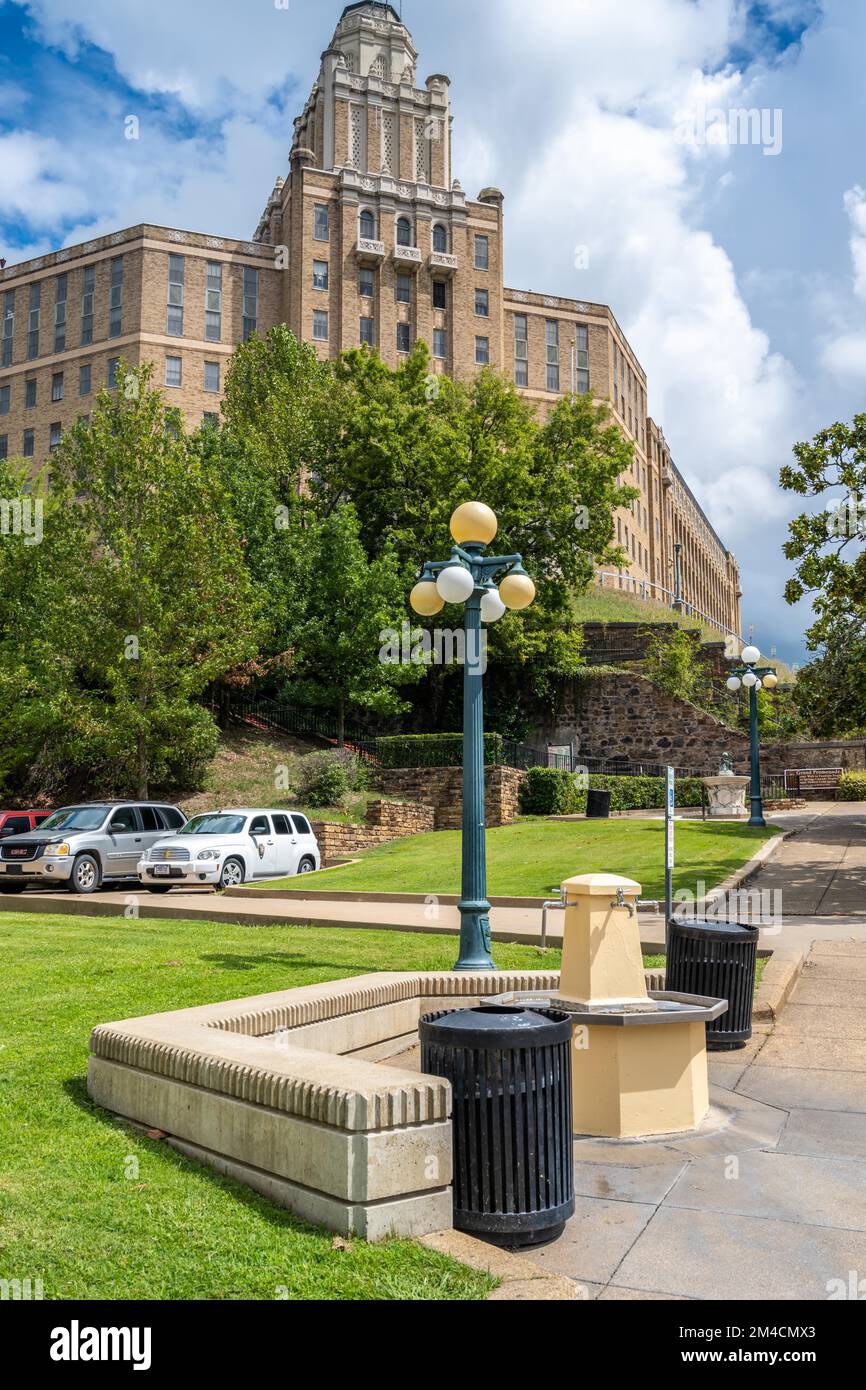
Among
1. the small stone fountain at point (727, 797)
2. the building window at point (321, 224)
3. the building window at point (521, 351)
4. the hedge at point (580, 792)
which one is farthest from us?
the building window at point (521, 351)

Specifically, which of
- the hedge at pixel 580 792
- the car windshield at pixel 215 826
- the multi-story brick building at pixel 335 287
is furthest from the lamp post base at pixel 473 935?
the multi-story brick building at pixel 335 287

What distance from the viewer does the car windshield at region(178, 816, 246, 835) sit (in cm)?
2100

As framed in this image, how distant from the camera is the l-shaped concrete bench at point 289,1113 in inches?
162

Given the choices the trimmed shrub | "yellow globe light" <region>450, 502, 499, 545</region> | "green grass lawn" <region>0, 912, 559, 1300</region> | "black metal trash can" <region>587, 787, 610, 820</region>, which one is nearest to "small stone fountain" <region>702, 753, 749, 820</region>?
"black metal trash can" <region>587, 787, 610, 820</region>

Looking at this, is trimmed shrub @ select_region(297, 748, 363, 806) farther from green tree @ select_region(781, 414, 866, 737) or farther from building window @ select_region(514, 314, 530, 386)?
building window @ select_region(514, 314, 530, 386)

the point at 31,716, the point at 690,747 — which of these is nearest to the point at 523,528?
the point at 690,747

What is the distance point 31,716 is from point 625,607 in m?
32.2

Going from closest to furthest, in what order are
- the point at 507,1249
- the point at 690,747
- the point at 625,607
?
the point at 507,1249, the point at 690,747, the point at 625,607

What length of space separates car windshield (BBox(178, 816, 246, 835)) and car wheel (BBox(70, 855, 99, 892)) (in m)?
1.65

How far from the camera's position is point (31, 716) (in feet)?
91.1

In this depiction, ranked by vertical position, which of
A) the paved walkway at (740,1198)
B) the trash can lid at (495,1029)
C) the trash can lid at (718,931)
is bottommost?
the paved walkway at (740,1198)

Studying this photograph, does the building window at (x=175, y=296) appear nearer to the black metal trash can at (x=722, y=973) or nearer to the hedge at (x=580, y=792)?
the hedge at (x=580, y=792)

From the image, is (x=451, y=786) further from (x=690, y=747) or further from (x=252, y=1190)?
(x=252, y=1190)
